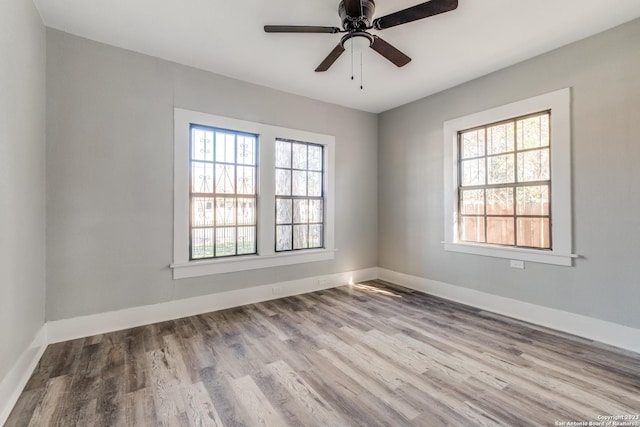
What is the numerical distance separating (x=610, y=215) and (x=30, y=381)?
5194 mm

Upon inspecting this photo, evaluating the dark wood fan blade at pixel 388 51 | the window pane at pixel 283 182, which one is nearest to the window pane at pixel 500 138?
the dark wood fan blade at pixel 388 51

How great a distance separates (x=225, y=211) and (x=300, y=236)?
49.3 inches

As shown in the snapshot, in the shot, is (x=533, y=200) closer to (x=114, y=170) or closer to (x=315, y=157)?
(x=315, y=157)

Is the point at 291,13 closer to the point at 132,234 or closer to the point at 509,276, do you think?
the point at 132,234

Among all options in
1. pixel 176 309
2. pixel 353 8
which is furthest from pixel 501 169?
pixel 176 309

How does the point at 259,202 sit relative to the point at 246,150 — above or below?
below

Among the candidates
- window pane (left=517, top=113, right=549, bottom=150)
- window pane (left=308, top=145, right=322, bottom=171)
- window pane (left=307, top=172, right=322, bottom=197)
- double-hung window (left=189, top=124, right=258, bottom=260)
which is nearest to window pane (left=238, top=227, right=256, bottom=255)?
double-hung window (left=189, top=124, right=258, bottom=260)

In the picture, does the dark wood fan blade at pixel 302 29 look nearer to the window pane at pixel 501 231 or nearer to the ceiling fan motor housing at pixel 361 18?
the ceiling fan motor housing at pixel 361 18

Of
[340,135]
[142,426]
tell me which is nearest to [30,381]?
[142,426]

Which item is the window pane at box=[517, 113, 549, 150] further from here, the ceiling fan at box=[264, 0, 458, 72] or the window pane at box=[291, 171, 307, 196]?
the window pane at box=[291, 171, 307, 196]

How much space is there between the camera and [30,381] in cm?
214

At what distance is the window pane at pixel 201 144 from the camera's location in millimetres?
3555

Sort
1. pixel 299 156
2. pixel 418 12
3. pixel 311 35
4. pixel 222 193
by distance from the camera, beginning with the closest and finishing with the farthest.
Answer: pixel 418 12 → pixel 311 35 → pixel 222 193 → pixel 299 156

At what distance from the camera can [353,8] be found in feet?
6.75
